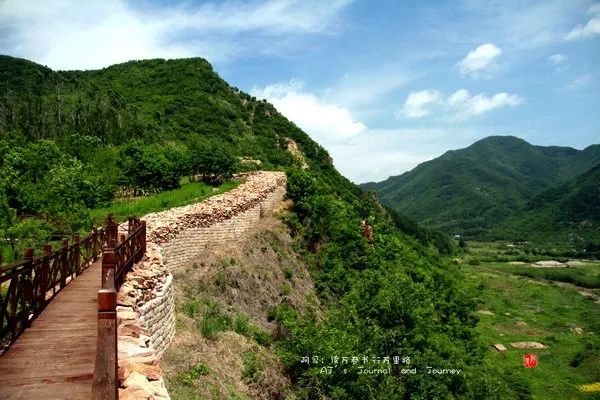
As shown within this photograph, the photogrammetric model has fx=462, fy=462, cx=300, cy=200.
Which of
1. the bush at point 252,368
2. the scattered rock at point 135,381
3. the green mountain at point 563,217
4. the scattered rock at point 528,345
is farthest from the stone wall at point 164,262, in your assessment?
the green mountain at point 563,217

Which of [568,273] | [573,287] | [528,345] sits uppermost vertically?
[568,273]

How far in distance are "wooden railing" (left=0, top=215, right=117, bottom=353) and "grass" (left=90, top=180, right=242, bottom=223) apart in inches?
440

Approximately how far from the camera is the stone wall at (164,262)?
593 cm

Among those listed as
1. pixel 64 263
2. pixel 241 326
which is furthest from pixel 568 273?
pixel 64 263

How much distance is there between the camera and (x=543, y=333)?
59250 mm

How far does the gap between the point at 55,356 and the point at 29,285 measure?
1866mm

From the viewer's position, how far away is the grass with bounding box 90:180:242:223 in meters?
22.3

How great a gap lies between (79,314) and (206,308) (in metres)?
7.36

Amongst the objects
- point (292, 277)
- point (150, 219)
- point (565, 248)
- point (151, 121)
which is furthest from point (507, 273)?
point (150, 219)

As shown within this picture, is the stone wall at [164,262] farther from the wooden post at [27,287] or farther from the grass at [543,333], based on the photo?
the grass at [543,333]

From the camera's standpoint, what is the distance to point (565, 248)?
136 metres

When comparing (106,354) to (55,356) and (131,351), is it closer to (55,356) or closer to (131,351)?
(131,351)

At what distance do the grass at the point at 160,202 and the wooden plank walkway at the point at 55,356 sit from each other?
13678 millimetres

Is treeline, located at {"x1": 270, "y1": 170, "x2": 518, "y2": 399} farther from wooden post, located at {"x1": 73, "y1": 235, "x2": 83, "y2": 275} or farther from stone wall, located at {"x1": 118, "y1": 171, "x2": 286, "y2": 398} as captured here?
wooden post, located at {"x1": 73, "y1": 235, "x2": 83, "y2": 275}
